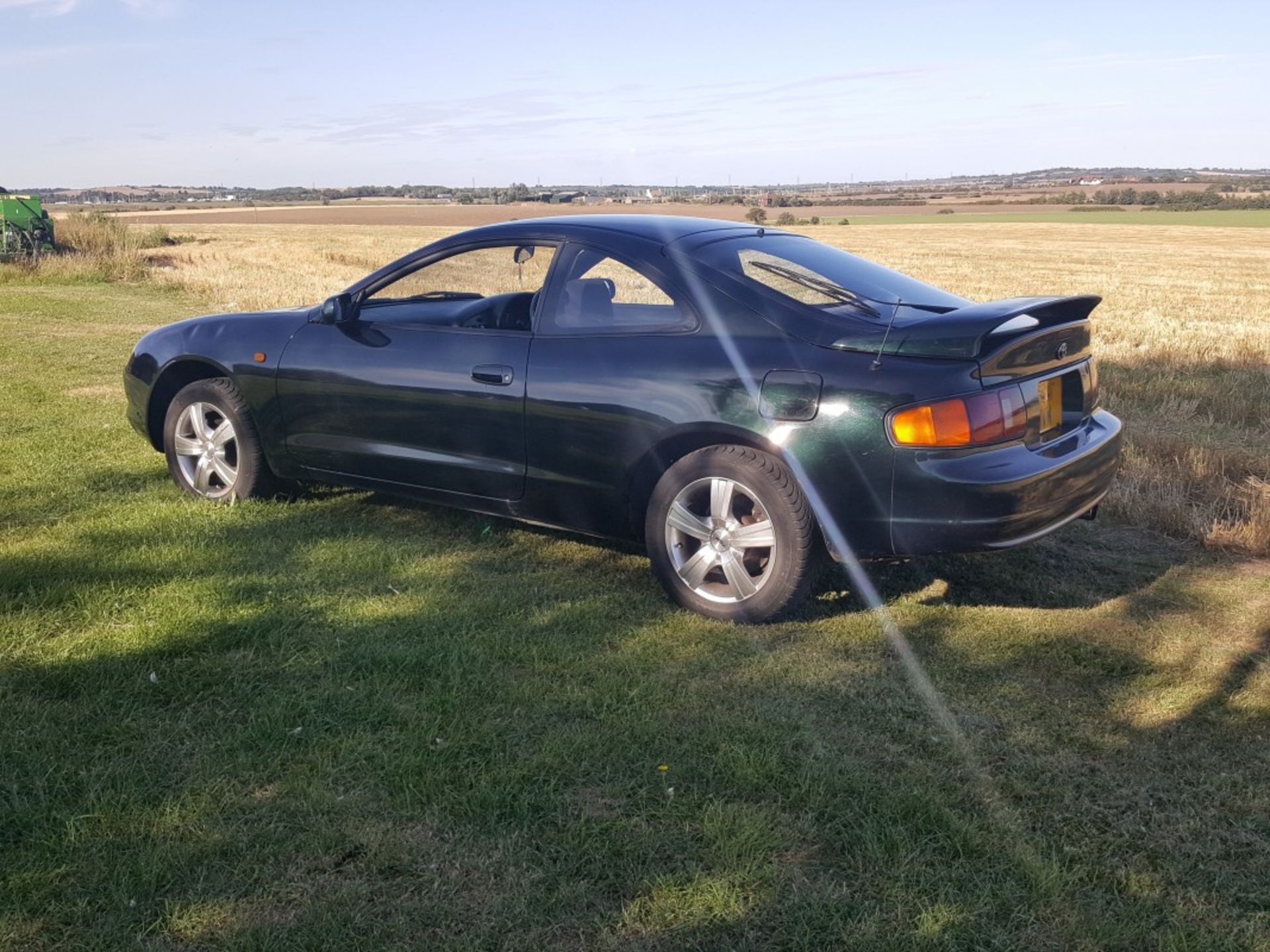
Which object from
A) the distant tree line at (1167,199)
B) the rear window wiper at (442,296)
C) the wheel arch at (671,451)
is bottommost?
the wheel arch at (671,451)

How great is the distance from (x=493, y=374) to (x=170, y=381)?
2187 millimetres

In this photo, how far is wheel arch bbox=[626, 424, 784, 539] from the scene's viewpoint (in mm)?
4211

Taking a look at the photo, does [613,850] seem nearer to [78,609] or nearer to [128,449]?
[78,609]

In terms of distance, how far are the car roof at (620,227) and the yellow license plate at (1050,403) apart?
1.51 m

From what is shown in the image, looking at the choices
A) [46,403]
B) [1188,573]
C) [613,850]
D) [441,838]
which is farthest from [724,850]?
[46,403]

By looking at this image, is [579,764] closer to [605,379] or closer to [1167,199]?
[605,379]

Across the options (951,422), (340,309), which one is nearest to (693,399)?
(951,422)

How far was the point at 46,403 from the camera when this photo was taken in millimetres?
8805

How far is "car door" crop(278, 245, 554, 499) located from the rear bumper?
5.42ft

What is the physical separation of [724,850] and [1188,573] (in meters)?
3.19

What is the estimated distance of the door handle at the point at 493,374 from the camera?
15.6 feet

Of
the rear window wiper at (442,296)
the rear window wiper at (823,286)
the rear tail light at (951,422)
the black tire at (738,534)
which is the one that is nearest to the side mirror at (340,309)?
the rear window wiper at (442,296)

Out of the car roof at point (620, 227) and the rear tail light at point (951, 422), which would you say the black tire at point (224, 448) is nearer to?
the car roof at point (620, 227)

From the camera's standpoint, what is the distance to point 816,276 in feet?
15.1
